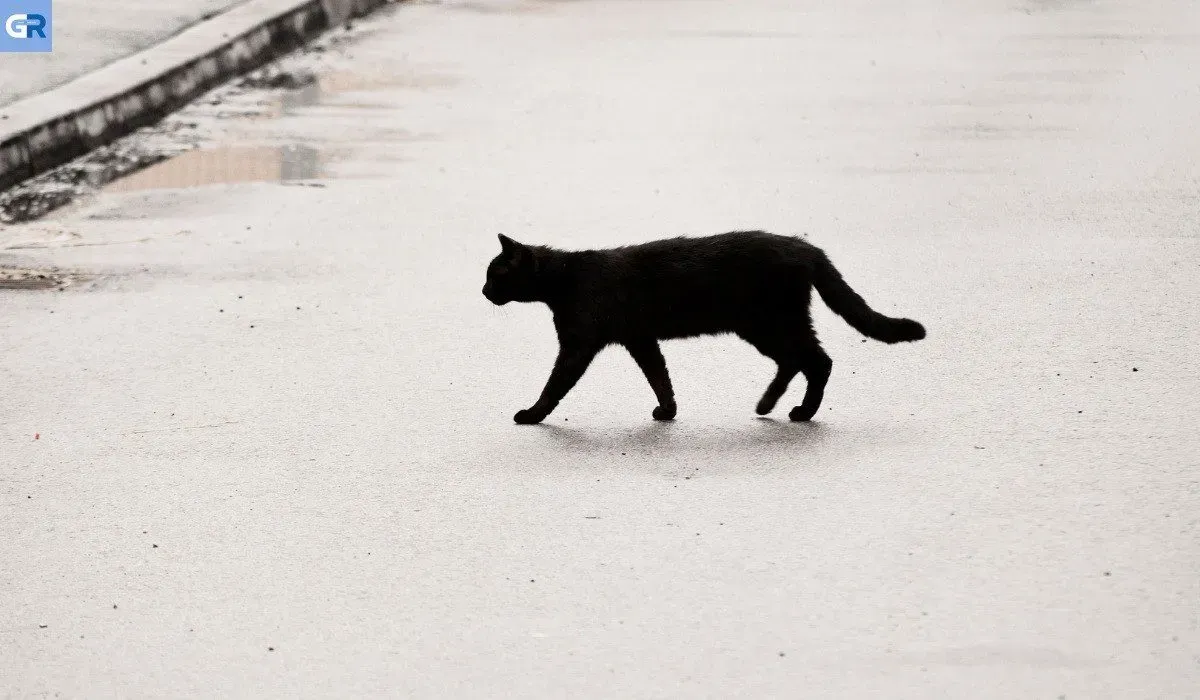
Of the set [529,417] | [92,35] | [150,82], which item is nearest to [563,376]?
[529,417]

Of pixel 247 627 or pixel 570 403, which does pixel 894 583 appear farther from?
pixel 570 403

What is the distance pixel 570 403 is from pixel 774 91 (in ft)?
20.0

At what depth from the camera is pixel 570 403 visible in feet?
20.7

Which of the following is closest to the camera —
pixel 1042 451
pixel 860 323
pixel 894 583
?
pixel 894 583

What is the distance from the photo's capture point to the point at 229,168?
10094mm

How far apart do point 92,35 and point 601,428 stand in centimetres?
862

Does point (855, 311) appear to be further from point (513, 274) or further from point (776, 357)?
point (513, 274)

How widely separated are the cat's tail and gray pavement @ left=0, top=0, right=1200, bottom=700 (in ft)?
0.80

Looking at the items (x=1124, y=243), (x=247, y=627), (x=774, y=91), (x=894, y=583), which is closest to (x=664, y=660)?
(x=894, y=583)

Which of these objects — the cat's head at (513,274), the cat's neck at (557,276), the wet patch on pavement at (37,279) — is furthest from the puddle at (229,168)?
the cat's neck at (557,276)

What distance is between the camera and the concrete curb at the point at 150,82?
1019 cm

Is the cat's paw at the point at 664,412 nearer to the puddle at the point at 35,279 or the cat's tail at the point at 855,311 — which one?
the cat's tail at the point at 855,311

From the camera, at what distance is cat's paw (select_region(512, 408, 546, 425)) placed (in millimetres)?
6027

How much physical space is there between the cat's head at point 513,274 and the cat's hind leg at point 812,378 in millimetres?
910
